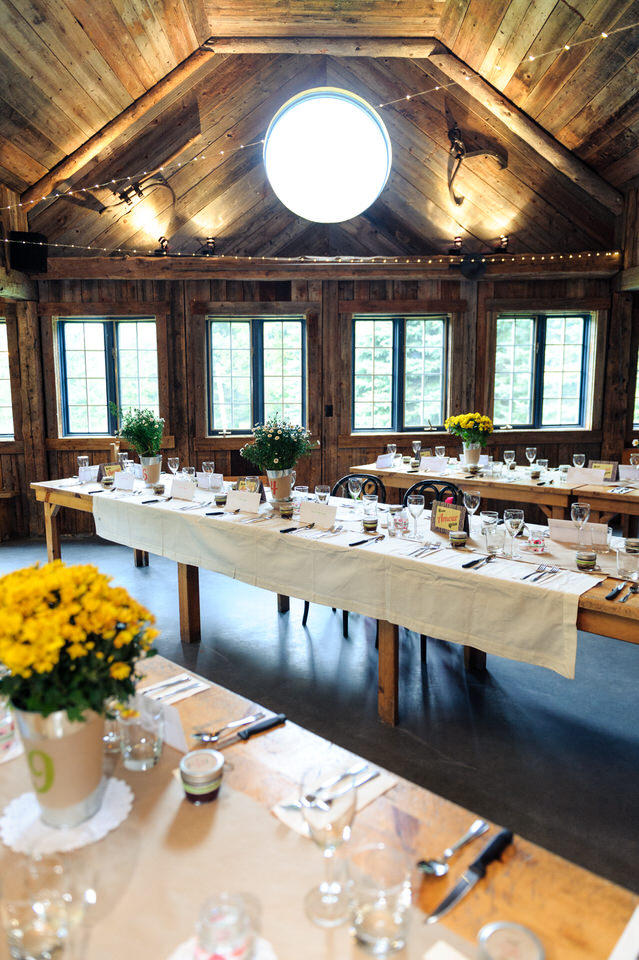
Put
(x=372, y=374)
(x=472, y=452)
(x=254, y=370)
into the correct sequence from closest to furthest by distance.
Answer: (x=472, y=452), (x=254, y=370), (x=372, y=374)

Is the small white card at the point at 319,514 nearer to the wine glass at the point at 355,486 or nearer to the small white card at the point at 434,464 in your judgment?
the wine glass at the point at 355,486

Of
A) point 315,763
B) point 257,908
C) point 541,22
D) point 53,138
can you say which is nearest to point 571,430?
point 541,22

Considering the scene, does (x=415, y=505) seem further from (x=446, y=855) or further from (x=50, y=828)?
(x=50, y=828)

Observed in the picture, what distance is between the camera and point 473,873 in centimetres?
106

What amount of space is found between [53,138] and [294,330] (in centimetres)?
286

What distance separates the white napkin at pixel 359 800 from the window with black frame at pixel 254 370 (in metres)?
5.85

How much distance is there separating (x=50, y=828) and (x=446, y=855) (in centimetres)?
70

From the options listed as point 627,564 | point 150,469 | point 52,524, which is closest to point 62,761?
point 627,564

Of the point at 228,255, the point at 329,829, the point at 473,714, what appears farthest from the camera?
the point at 228,255

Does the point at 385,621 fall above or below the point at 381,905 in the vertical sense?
below

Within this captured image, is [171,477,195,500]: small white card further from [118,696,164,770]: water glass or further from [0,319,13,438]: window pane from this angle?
[0,319,13,438]: window pane

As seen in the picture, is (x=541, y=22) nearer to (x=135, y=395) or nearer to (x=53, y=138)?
(x=53, y=138)

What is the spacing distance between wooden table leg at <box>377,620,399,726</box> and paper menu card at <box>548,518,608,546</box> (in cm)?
90

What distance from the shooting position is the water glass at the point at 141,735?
133cm
